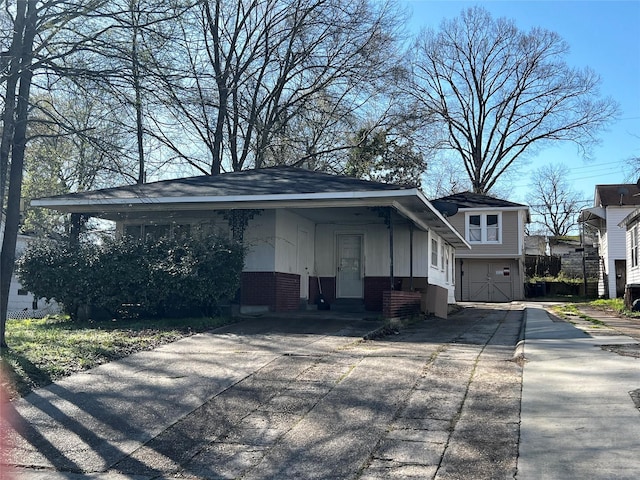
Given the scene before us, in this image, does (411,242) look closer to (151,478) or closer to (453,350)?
(453,350)

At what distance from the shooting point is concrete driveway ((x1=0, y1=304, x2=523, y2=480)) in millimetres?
5090

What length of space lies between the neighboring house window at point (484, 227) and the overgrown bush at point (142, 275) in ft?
76.1

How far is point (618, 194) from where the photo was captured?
3225 cm

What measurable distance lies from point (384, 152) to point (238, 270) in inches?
615

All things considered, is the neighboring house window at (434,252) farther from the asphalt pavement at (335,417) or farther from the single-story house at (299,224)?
the asphalt pavement at (335,417)

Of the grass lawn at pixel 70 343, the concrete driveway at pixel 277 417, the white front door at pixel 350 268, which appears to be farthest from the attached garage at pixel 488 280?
the concrete driveway at pixel 277 417

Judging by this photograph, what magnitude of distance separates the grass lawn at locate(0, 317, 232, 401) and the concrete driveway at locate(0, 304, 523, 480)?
0.34m

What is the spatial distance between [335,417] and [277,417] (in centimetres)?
59

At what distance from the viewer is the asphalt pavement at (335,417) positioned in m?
5.01

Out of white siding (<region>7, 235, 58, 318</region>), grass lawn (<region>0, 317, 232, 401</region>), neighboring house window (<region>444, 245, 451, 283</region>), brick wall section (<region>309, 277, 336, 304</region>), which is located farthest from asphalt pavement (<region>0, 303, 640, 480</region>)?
white siding (<region>7, 235, 58, 318</region>)

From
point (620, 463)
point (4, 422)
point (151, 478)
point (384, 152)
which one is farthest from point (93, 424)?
point (384, 152)

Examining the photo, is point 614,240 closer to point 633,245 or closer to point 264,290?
point 633,245

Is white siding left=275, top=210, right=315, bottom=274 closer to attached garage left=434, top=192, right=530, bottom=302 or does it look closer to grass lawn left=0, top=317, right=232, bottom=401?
grass lawn left=0, top=317, right=232, bottom=401

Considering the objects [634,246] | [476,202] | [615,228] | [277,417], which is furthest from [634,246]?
[277,417]
